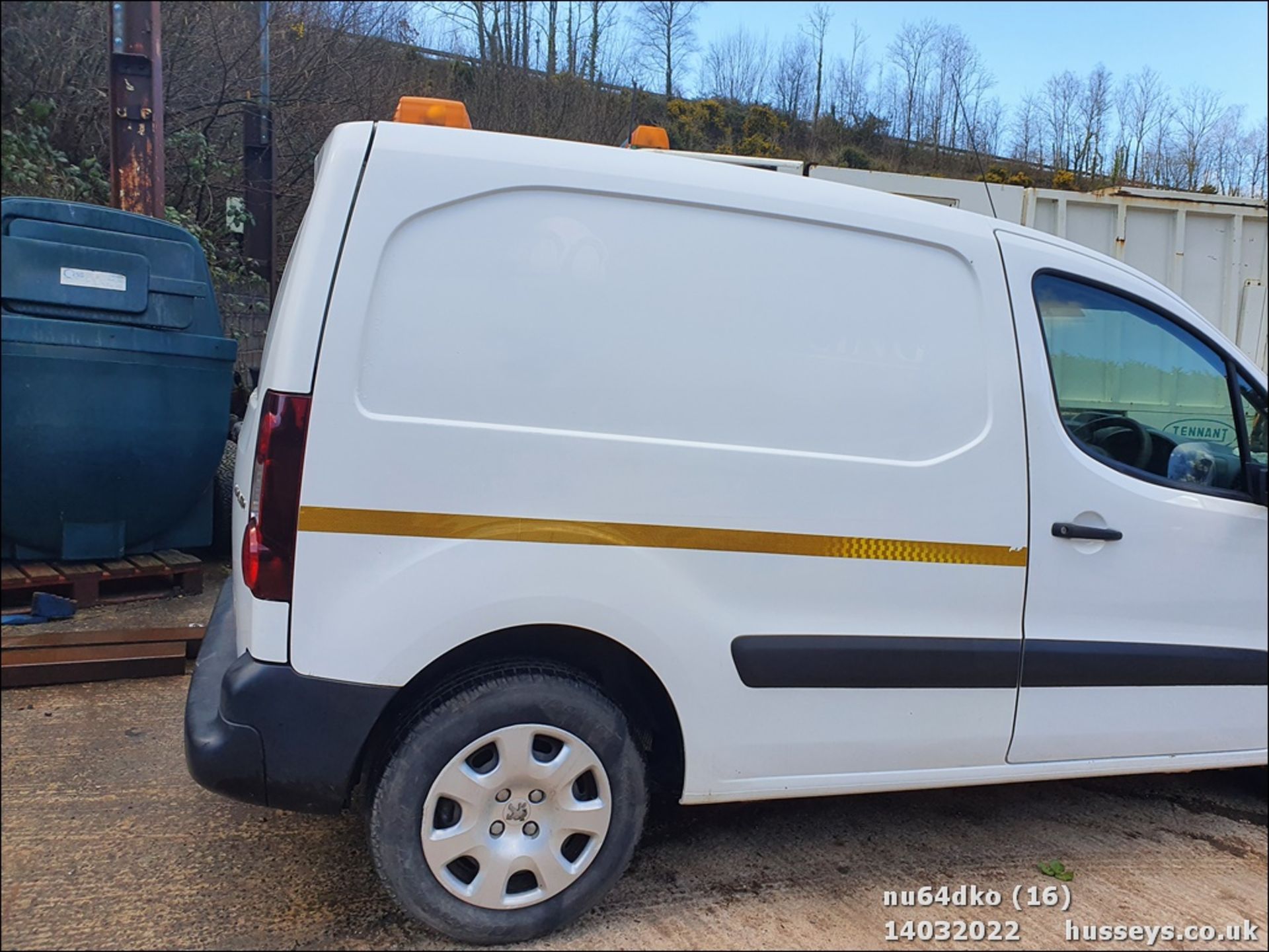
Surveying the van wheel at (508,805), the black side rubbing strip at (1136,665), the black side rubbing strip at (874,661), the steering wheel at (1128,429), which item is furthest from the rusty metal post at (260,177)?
the black side rubbing strip at (1136,665)

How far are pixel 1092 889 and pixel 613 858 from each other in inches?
56.1

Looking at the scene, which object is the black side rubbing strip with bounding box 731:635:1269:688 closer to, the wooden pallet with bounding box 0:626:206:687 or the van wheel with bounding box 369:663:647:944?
the van wheel with bounding box 369:663:647:944

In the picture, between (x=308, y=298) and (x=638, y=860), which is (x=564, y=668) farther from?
(x=308, y=298)

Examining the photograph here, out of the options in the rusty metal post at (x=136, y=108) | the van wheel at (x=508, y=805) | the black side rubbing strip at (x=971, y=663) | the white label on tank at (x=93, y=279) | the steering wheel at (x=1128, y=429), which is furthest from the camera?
the steering wheel at (x=1128, y=429)

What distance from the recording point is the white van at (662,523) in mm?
1919

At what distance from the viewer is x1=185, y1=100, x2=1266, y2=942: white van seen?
1919mm

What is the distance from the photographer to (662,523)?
2.07 m

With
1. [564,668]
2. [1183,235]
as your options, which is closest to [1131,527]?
[564,668]

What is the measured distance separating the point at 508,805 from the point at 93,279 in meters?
1.95

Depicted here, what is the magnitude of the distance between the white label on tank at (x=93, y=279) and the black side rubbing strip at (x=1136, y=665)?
2.76 metres

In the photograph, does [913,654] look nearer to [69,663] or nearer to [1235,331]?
[69,663]

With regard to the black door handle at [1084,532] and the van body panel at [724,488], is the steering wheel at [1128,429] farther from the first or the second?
the black door handle at [1084,532]

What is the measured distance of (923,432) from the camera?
2.29 m

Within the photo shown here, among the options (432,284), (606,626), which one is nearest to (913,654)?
(606,626)
